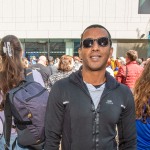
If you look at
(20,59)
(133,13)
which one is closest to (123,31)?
(133,13)

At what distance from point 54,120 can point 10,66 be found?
753 mm

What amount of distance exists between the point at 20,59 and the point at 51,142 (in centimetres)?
89

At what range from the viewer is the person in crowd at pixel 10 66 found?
2273 mm

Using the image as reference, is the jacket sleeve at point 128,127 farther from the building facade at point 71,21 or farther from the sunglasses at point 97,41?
the building facade at point 71,21

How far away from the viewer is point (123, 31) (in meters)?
29.2

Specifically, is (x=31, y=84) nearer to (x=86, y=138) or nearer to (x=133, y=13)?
(x=86, y=138)

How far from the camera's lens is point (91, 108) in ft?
5.92

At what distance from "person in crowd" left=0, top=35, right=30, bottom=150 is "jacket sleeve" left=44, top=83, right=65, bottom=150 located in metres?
0.54

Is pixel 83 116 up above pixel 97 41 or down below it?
below

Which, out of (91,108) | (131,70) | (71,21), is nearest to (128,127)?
(91,108)

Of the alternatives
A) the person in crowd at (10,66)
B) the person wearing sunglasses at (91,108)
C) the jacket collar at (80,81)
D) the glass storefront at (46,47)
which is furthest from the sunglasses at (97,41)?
the glass storefront at (46,47)

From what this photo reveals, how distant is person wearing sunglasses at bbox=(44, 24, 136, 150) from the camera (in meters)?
1.81

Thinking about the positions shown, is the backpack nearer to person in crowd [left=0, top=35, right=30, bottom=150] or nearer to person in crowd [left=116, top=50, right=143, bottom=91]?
person in crowd [left=0, top=35, right=30, bottom=150]

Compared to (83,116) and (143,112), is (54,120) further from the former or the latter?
(143,112)
